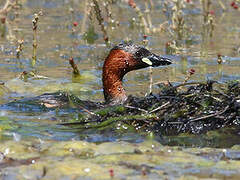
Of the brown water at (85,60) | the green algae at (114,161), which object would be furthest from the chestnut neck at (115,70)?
the green algae at (114,161)

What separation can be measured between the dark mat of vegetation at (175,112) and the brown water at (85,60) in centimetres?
15

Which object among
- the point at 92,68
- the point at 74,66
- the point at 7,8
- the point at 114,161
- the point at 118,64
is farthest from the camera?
the point at 7,8

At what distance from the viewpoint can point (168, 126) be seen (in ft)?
21.3

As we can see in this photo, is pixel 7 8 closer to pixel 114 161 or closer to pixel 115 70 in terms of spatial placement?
pixel 115 70

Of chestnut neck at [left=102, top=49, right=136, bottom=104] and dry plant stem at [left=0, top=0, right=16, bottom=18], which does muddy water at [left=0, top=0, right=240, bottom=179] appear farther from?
chestnut neck at [left=102, top=49, right=136, bottom=104]

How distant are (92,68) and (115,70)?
219cm

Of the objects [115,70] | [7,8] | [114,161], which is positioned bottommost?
[114,161]

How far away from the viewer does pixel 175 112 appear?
6.48m

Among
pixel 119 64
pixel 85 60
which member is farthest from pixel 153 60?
pixel 85 60

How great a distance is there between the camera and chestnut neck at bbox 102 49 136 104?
26.0 ft

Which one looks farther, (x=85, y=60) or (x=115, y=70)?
(x=85, y=60)

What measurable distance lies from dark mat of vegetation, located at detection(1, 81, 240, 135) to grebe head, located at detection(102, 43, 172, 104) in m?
1.08

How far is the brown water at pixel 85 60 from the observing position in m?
6.48

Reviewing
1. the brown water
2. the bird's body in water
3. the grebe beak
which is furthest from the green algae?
the grebe beak
